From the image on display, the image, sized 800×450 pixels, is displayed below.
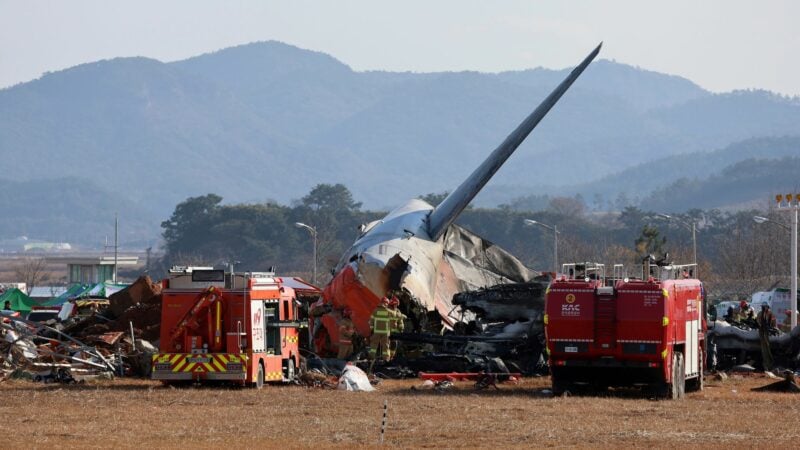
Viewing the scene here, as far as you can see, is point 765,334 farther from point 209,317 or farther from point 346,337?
point 209,317

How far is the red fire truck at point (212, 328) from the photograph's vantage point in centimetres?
3412

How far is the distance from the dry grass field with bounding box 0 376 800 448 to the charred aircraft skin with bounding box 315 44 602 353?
729cm

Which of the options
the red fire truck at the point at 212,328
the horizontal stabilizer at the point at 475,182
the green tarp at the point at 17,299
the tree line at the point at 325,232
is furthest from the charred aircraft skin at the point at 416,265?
the tree line at the point at 325,232

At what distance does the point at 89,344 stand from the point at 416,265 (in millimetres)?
9799

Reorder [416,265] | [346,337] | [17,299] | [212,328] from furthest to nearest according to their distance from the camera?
[17,299]
[416,265]
[346,337]
[212,328]

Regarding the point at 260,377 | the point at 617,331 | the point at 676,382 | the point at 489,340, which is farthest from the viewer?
the point at 489,340

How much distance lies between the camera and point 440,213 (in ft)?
162

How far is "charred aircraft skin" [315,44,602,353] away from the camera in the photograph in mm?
43031

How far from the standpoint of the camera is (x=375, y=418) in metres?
27.7

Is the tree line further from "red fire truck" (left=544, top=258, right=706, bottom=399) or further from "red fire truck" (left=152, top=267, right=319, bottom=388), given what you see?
"red fire truck" (left=544, top=258, right=706, bottom=399)

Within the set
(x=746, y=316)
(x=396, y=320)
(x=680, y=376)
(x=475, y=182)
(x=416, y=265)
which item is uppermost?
(x=475, y=182)

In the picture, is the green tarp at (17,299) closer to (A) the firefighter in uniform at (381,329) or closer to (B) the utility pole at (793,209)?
(A) the firefighter in uniform at (381,329)

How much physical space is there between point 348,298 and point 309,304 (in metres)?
3.97

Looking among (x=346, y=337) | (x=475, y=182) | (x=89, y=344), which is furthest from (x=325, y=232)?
(x=89, y=344)
